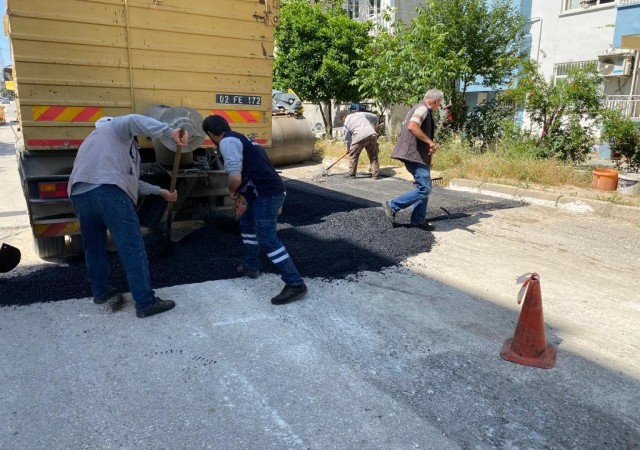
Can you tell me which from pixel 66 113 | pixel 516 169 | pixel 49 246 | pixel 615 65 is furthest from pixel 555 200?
pixel 615 65

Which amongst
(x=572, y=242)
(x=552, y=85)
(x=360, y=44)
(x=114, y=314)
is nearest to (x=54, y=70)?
(x=114, y=314)

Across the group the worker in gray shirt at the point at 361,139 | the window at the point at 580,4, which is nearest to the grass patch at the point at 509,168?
the worker in gray shirt at the point at 361,139

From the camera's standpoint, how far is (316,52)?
602 inches

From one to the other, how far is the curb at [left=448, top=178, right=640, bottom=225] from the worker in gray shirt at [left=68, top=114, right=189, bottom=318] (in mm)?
6184

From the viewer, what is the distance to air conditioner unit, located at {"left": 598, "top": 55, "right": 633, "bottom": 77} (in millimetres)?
14508

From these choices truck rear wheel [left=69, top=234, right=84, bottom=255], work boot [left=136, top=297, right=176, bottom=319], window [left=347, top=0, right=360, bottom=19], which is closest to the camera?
work boot [left=136, top=297, right=176, bottom=319]

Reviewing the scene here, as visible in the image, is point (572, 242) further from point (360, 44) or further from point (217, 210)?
point (360, 44)

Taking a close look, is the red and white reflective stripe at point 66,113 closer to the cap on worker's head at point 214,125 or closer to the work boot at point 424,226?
the cap on worker's head at point 214,125

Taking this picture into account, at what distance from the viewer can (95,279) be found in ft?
12.6

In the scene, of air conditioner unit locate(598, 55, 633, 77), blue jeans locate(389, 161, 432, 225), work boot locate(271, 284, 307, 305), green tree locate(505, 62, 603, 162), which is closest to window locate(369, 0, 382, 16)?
air conditioner unit locate(598, 55, 633, 77)

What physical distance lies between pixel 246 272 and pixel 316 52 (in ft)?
39.8

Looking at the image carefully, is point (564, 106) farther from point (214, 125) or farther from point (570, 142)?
point (214, 125)

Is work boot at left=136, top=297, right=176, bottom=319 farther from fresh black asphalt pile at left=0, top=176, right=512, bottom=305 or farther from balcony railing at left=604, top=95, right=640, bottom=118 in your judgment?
balcony railing at left=604, top=95, right=640, bottom=118

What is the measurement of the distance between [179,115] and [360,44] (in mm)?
12211
